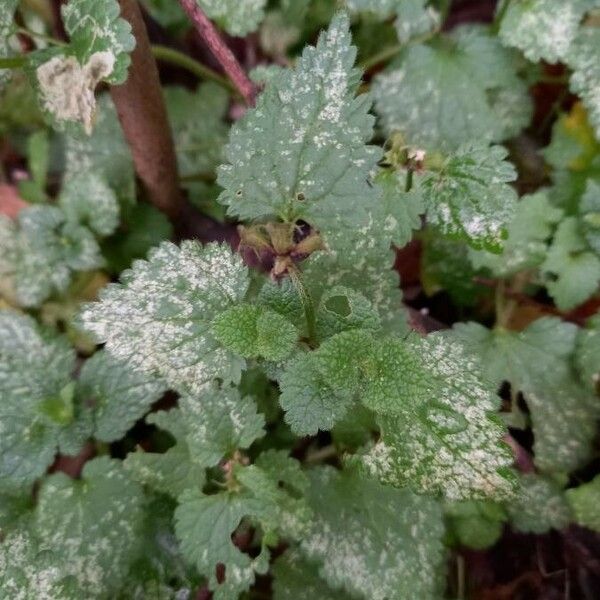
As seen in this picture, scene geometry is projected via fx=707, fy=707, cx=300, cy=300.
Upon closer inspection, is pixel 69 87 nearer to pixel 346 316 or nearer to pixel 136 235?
pixel 136 235

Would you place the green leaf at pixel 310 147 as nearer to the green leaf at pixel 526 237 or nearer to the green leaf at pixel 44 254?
the green leaf at pixel 526 237

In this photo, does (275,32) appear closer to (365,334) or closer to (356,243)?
(356,243)

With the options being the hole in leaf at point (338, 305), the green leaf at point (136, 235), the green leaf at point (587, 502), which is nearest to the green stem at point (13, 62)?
the green leaf at point (136, 235)

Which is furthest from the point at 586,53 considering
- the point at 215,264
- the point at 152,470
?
the point at 152,470

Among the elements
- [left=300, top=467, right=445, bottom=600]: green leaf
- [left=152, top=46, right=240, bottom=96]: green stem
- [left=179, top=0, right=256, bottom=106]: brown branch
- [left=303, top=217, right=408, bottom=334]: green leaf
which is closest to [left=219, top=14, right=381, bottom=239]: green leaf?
[left=303, top=217, right=408, bottom=334]: green leaf

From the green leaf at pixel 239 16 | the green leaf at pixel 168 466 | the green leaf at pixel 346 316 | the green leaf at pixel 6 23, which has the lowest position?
the green leaf at pixel 168 466

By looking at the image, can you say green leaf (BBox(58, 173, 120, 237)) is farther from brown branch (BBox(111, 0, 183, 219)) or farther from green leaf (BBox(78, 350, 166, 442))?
green leaf (BBox(78, 350, 166, 442))
